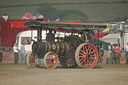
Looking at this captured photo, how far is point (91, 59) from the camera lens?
61.2ft

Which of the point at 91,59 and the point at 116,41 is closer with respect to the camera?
the point at 91,59

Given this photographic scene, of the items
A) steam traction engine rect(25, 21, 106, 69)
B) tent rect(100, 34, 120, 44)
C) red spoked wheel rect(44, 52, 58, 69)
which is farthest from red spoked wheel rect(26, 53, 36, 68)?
tent rect(100, 34, 120, 44)

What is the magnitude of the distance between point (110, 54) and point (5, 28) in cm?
1268

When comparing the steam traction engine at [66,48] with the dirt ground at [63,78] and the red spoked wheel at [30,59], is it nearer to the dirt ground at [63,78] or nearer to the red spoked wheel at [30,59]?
the red spoked wheel at [30,59]

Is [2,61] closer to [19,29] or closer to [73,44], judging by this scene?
[19,29]

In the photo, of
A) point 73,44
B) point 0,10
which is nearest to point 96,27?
point 73,44

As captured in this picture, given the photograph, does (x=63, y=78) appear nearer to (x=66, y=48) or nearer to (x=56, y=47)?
(x=56, y=47)

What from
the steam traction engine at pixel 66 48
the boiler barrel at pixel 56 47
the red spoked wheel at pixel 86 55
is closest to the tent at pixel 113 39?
the steam traction engine at pixel 66 48

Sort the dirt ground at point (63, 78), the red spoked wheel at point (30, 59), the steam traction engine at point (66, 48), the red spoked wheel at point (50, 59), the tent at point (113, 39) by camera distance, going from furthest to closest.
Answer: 1. the tent at point (113, 39)
2. the red spoked wheel at point (30, 59)
3. the steam traction engine at point (66, 48)
4. the red spoked wheel at point (50, 59)
5. the dirt ground at point (63, 78)

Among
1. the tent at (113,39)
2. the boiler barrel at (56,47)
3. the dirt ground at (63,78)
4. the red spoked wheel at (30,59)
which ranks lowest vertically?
the dirt ground at (63,78)

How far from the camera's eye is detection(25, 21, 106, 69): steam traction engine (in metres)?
18.1

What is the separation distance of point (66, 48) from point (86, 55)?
113 centimetres

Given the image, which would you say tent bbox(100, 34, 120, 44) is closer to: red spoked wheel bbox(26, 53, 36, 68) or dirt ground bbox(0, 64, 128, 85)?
red spoked wheel bbox(26, 53, 36, 68)

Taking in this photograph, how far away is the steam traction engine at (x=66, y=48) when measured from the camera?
713 inches
